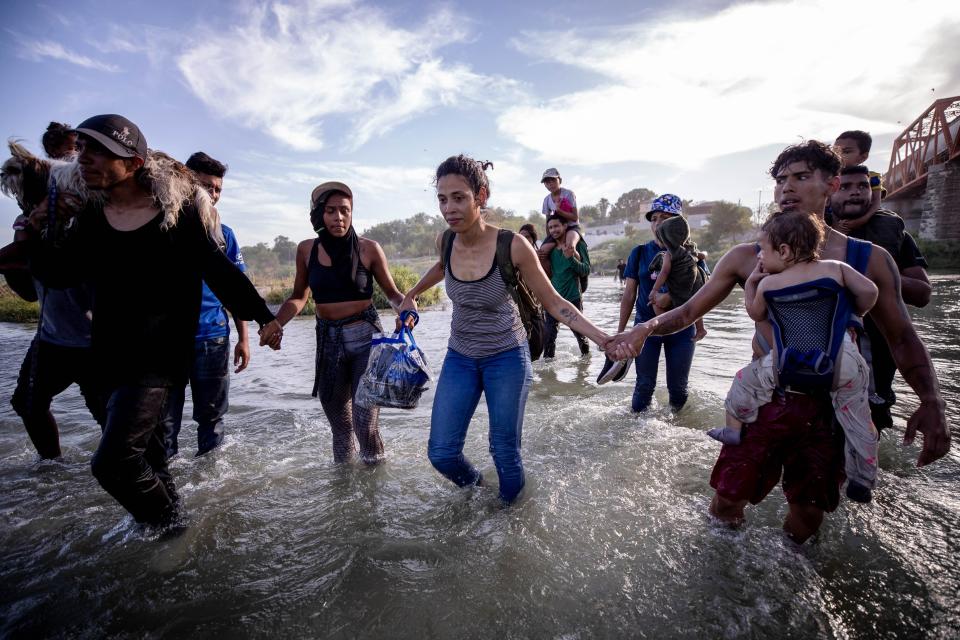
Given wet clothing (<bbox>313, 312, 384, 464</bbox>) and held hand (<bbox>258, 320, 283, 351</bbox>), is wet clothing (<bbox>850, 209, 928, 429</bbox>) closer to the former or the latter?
wet clothing (<bbox>313, 312, 384, 464</bbox>)

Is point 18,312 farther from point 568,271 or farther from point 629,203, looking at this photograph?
point 629,203

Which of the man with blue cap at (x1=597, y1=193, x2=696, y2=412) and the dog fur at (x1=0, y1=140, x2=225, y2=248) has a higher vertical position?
the dog fur at (x1=0, y1=140, x2=225, y2=248)

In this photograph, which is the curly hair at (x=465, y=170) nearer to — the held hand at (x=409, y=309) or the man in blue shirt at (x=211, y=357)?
the held hand at (x=409, y=309)

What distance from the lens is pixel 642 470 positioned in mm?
3523

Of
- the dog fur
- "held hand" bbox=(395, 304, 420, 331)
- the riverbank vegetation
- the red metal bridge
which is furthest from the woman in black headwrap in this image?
the red metal bridge

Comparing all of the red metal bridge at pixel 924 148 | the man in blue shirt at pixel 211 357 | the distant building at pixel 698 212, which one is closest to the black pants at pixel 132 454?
the man in blue shirt at pixel 211 357

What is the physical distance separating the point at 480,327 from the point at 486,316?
0.25 ft

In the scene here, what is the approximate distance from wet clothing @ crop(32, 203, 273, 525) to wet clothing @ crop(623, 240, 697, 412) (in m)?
3.47

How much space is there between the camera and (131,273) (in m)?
2.30

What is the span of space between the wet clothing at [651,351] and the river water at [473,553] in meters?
0.43

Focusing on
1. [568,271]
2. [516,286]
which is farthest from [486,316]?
[568,271]

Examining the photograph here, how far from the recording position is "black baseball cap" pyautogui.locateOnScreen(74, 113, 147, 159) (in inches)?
85.1

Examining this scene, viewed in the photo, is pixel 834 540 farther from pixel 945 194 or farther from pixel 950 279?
pixel 945 194

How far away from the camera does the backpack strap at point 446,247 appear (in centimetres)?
286
